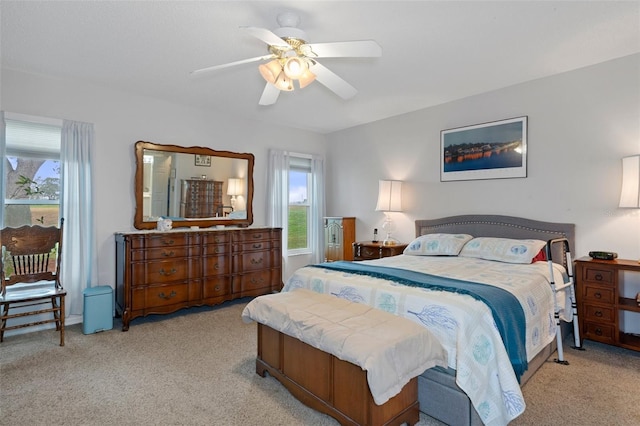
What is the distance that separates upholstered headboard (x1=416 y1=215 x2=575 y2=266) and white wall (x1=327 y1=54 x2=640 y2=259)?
0.27ft

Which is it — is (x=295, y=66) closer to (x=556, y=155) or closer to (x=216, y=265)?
(x=216, y=265)

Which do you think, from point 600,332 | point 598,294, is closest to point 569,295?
point 598,294

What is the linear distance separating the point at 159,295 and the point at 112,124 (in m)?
2.15

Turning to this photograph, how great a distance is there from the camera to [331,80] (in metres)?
2.67

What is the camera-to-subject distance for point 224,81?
379 cm

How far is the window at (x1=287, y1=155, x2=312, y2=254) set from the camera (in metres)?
5.84

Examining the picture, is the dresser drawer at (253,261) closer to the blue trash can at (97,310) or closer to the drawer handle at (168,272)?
the drawer handle at (168,272)

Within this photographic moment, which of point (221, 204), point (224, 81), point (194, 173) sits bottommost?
point (221, 204)

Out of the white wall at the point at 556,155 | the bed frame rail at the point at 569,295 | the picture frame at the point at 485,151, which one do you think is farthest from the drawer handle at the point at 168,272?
the bed frame rail at the point at 569,295

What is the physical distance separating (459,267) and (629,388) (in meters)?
1.40

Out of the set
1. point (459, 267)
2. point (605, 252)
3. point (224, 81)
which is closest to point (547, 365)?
point (459, 267)

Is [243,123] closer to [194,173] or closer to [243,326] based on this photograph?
[194,173]

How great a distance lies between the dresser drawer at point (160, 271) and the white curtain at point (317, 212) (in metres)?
2.46

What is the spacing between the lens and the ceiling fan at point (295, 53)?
2201 mm
